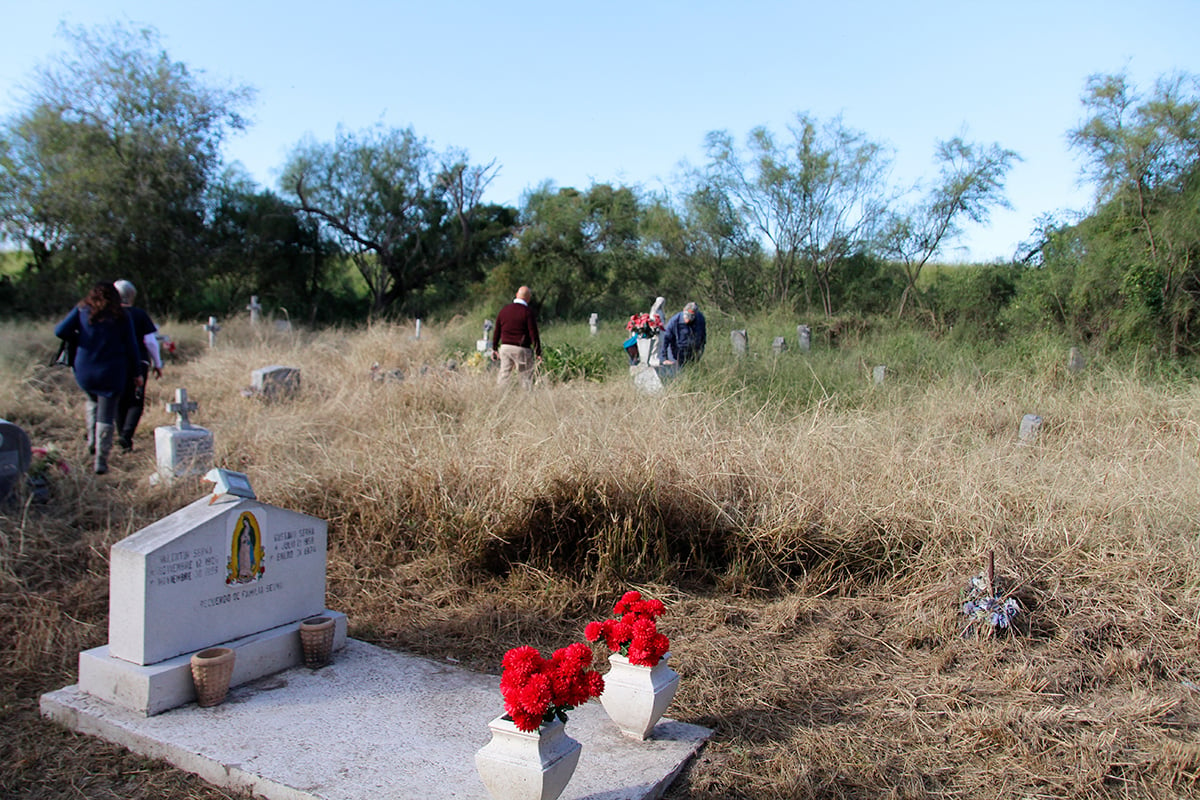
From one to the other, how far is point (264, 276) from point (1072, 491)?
2150 cm

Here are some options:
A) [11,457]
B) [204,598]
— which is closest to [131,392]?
[11,457]

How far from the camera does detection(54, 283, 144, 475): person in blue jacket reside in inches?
258

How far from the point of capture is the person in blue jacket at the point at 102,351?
21.5ft

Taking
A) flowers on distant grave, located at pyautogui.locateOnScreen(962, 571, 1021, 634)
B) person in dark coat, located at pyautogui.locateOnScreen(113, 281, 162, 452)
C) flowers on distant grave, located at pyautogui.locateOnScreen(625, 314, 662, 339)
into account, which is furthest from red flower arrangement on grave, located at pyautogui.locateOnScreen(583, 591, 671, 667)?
flowers on distant grave, located at pyautogui.locateOnScreen(625, 314, 662, 339)

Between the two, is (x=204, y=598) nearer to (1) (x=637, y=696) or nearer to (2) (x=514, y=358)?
(1) (x=637, y=696)

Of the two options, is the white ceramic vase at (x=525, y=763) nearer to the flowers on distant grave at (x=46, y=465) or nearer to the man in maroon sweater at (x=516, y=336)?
the flowers on distant grave at (x=46, y=465)

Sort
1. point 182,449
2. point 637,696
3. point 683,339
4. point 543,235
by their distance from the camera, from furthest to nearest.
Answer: point 543,235 → point 683,339 → point 182,449 → point 637,696

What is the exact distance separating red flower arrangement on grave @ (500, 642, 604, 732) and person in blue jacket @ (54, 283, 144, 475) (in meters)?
5.31

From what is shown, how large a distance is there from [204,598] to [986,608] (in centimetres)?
333

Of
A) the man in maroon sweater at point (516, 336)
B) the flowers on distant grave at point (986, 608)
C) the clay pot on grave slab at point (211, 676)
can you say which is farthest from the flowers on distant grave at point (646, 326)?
the clay pot on grave slab at point (211, 676)

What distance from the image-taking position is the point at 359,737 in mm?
3014

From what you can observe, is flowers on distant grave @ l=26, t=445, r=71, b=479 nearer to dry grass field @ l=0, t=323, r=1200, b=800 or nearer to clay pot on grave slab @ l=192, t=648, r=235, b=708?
dry grass field @ l=0, t=323, r=1200, b=800

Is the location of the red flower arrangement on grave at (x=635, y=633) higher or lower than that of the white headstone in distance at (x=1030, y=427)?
lower

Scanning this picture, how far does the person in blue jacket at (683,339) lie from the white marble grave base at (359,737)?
7.04 m
